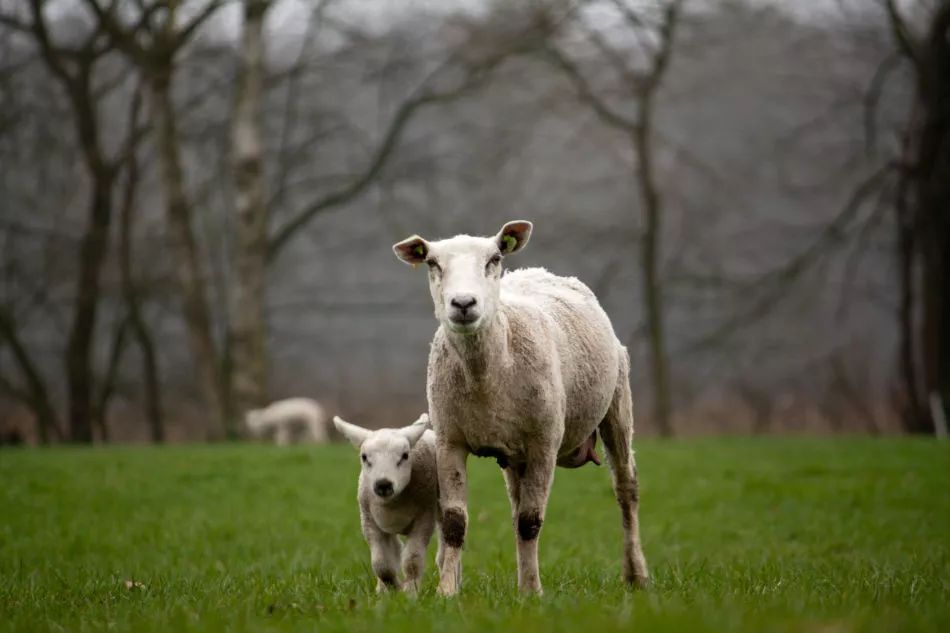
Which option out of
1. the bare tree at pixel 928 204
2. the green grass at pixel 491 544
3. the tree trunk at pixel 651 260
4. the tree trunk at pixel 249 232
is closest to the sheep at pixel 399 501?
the green grass at pixel 491 544

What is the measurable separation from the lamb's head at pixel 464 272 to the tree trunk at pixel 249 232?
670 inches

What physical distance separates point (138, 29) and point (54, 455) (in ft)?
32.8

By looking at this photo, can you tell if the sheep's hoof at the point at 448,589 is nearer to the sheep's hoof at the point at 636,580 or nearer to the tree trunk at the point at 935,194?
the sheep's hoof at the point at 636,580

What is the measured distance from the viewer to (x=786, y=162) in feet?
105

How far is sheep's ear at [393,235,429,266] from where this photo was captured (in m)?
5.74

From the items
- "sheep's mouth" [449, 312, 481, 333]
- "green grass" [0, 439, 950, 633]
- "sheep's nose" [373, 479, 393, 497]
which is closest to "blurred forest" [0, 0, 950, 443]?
"green grass" [0, 439, 950, 633]

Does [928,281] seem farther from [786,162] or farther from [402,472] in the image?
[402,472]

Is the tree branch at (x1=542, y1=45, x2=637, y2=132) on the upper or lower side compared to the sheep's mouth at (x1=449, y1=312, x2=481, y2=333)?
upper

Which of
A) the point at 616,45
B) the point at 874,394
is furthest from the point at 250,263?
the point at 874,394

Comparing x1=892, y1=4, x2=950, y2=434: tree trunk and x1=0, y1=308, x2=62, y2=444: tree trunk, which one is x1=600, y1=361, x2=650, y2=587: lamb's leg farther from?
x1=0, y1=308, x2=62, y2=444: tree trunk

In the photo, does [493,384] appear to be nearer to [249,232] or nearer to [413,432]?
[413,432]

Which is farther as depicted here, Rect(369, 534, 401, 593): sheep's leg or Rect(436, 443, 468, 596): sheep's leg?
Rect(369, 534, 401, 593): sheep's leg

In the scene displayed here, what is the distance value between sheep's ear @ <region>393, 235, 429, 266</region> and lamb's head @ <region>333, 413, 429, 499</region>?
1.00 m

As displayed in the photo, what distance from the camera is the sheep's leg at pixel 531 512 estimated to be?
5754 millimetres
